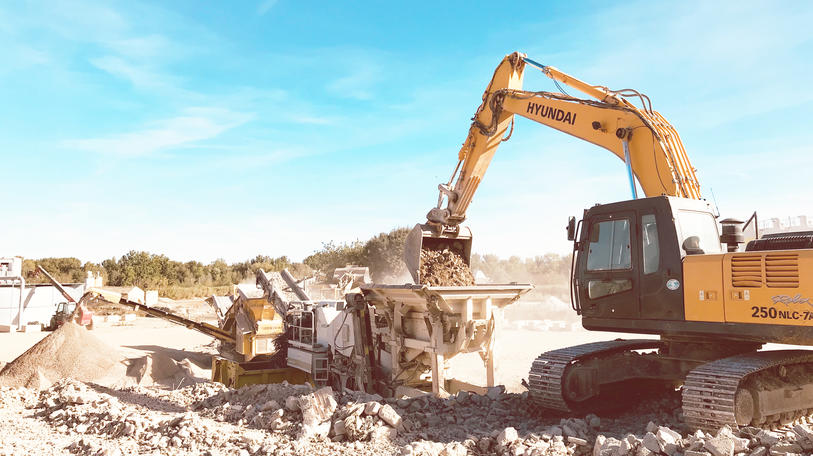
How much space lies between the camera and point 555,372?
277 inches

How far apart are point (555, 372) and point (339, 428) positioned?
99.6 inches

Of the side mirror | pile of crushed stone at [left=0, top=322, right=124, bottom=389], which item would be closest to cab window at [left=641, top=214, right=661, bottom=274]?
the side mirror

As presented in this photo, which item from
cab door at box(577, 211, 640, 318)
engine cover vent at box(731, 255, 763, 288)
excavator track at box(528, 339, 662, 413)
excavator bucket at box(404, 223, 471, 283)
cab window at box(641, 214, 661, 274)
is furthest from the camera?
excavator bucket at box(404, 223, 471, 283)

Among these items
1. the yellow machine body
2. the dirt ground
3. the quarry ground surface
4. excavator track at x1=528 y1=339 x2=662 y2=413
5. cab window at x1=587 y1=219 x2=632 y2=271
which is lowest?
the dirt ground

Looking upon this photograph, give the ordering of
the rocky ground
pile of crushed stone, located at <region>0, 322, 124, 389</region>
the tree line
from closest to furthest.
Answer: the rocky ground → pile of crushed stone, located at <region>0, 322, 124, 389</region> → the tree line

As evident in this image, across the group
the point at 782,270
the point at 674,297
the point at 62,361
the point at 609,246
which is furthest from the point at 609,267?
the point at 62,361

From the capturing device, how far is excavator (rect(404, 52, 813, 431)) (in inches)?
231

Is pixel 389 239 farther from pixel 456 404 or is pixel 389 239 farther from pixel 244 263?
pixel 456 404

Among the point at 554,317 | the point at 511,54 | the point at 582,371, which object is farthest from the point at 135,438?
the point at 554,317

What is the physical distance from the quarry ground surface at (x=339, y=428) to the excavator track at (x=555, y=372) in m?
0.29

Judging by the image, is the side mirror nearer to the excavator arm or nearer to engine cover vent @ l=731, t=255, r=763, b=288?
the excavator arm

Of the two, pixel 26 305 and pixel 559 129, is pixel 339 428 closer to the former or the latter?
pixel 559 129

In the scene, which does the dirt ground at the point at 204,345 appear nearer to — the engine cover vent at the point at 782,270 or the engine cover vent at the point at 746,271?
the engine cover vent at the point at 746,271

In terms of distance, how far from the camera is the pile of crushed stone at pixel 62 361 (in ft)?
34.4
